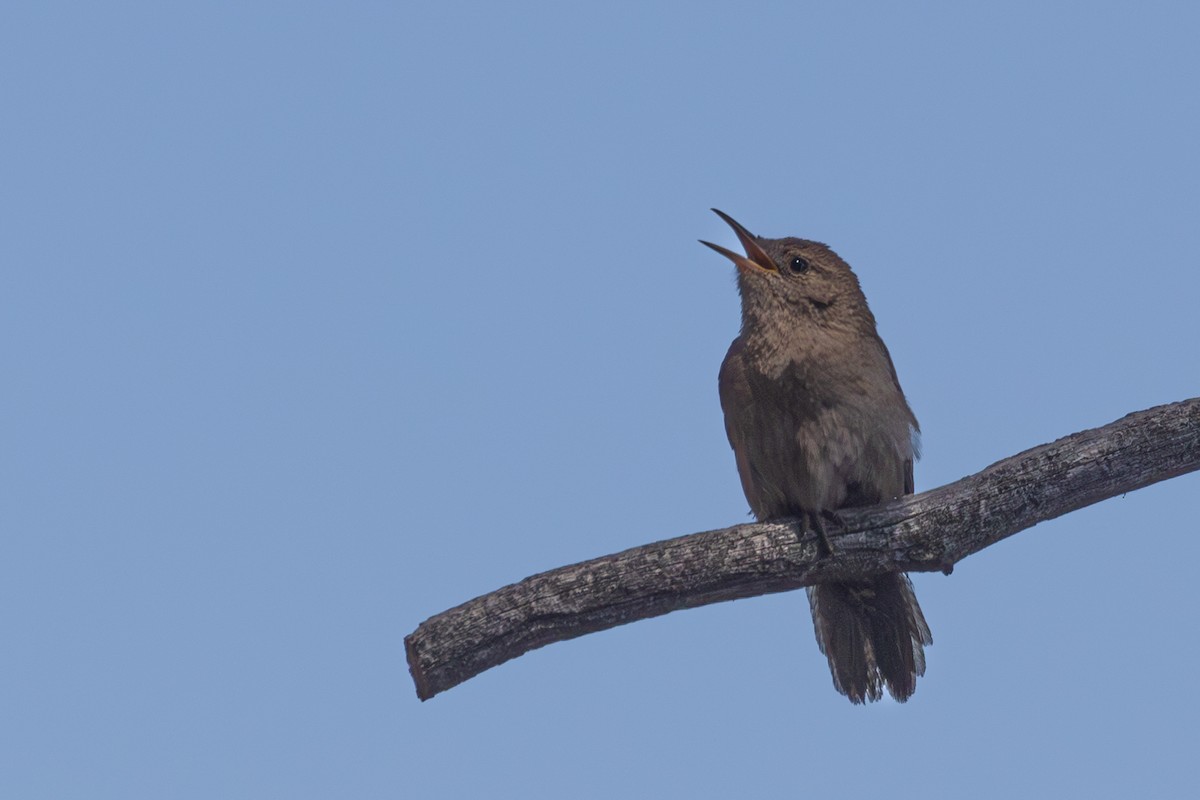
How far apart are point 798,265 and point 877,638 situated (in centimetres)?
203

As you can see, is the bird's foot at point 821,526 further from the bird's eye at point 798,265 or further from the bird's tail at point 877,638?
the bird's eye at point 798,265

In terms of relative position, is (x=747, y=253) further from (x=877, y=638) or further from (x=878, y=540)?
(x=877, y=638)

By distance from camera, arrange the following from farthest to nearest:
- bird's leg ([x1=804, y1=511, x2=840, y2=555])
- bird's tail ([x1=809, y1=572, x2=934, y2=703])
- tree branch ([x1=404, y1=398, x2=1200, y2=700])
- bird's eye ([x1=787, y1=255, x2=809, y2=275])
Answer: bird's eye ([x1=787, y1=255, x2=809, y2=275])
bird's tail ([x1=809, y1=572, x2=934, y2=703])
bird's leg ([x1=804, y1=511, x2=840, y2=555])
tree branch ([x1=404, y1=398, x2=1200, y2=700])

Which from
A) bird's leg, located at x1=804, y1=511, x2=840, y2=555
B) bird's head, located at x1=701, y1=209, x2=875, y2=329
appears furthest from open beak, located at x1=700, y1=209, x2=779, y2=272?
bird's leg, located at x1=804, y1=511, x2=840, y2=555

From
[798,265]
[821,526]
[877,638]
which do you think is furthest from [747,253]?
[877,638]

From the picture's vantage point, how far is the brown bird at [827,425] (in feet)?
21.7

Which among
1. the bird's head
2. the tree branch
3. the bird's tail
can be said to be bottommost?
the bird's tail

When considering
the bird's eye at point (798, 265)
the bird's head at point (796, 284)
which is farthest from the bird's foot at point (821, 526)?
the bird's eye at point (798, 265)

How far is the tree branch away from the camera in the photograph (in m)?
6.04

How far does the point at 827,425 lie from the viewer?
6594 mm

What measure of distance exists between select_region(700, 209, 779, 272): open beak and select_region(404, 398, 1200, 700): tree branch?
1.48 meters

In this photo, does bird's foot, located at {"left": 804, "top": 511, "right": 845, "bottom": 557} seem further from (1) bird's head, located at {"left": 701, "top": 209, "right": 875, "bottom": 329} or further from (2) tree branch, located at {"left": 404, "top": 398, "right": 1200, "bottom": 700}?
(1) bird's head, located at {"left": 701, "top": 209, "right": 875, "bottom": 329}

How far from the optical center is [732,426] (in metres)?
6.89

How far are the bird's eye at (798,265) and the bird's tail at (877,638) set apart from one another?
5.50 ft
